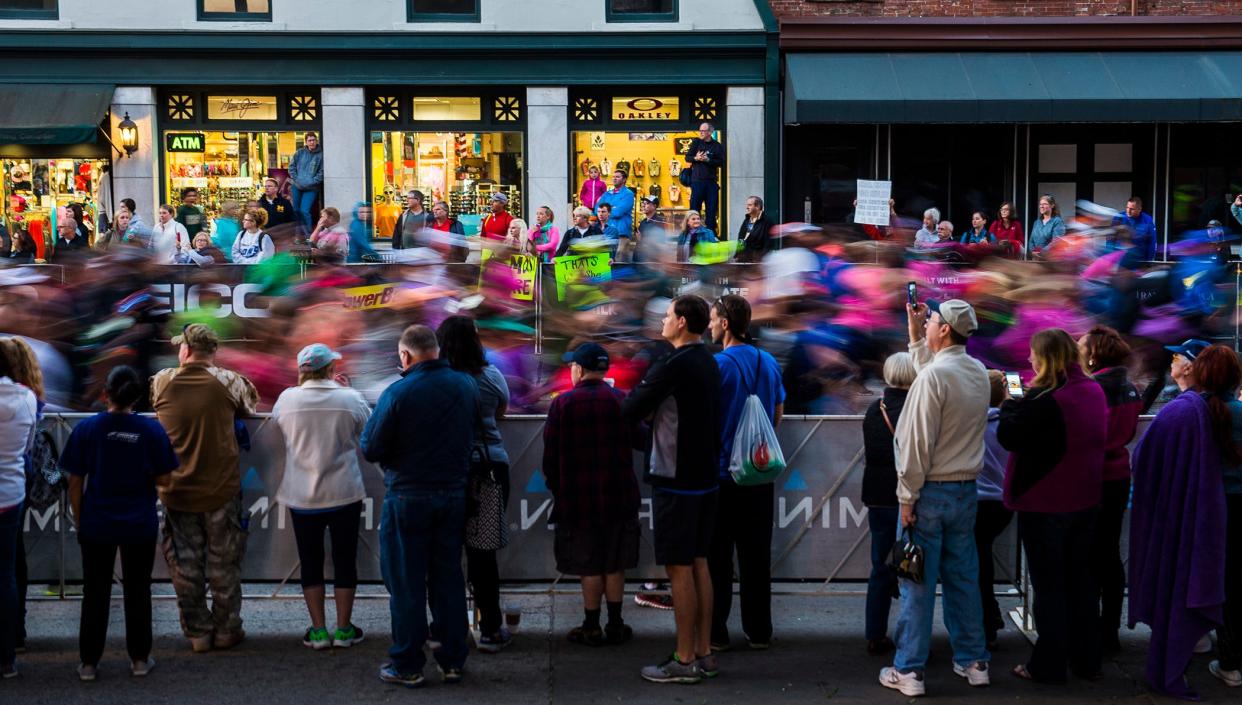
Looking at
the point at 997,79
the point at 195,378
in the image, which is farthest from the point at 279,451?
the point at 997,79

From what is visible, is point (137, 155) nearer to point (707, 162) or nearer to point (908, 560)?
point (707, 162)

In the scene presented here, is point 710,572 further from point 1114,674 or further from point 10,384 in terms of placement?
point 10,384

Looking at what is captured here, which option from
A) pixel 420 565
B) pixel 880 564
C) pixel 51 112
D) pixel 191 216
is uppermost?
pixel 51 112

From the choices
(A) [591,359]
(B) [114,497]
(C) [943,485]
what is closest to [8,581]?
(B) [114,497]

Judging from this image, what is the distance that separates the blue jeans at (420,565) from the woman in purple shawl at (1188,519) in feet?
11.6

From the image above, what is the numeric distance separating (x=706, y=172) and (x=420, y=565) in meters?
14.5

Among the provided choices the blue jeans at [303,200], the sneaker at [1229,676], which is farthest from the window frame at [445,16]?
the sneaker at [1229,676]

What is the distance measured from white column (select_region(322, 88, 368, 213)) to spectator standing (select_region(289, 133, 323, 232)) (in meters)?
0.17

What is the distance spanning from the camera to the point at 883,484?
24.8ft

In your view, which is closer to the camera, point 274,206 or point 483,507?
point 483,507

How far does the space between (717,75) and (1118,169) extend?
6.75 m

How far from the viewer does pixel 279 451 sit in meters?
8.35

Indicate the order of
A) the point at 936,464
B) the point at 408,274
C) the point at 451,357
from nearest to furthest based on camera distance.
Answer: the point at 936,464
the point at 451,357
the point at 408,274

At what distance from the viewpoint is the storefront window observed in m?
22.1
